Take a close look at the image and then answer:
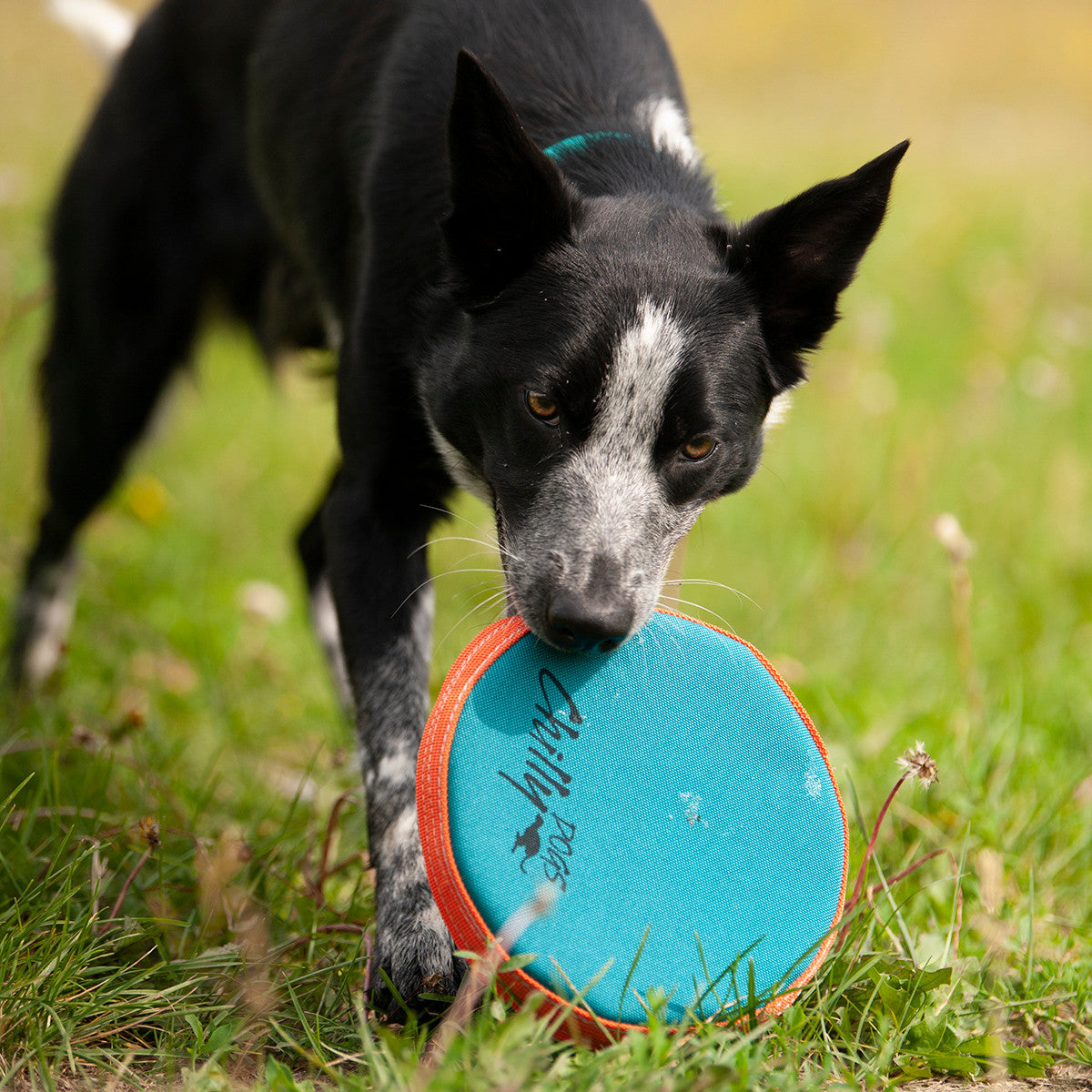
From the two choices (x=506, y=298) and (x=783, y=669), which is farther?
(x=783, y=669)

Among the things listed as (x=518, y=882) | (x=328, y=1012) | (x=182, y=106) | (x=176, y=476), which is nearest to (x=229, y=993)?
(x=328, y=1012)

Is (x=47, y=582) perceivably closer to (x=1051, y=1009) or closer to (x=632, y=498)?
(x=632, y=498)

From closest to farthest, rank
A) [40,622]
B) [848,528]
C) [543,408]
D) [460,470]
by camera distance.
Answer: [543,408] < [460,470] < [40,622] < [848,528]

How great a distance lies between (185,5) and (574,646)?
104 inches

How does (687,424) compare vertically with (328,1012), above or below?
above

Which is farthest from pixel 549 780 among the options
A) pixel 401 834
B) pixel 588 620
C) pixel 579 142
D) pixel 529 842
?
pixel 579 142

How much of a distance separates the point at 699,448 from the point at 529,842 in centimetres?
79

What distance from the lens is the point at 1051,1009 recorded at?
6.68 feet

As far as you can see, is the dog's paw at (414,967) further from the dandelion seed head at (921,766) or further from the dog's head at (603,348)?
the dandelion seed head at (921,766)

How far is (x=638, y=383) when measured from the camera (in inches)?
80.8

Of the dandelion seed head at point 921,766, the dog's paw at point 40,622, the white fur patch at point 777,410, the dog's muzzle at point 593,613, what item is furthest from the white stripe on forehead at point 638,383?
the dog's paw at point 40,622

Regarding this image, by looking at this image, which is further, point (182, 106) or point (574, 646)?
point (182, 106)

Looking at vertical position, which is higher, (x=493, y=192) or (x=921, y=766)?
(x=493, y=192)

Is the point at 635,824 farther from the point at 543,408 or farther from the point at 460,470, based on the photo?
the point at 460,470
